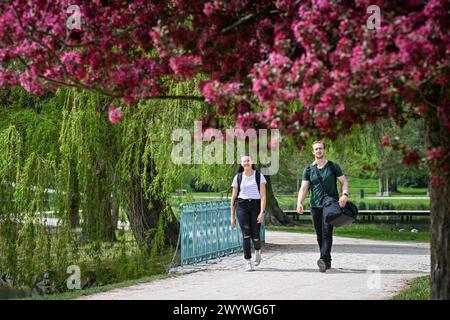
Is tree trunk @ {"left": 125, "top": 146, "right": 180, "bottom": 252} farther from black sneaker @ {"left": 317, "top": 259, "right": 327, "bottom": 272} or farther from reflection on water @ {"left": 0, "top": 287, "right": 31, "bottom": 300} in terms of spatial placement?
black sneaker @ {"left": 317, "top": 259, "right": 327, "bottom": 272}

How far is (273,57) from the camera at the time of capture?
6.50 meters

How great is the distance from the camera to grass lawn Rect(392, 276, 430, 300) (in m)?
10.8

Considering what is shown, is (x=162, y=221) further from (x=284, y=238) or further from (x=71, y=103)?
(x=284, y=238)

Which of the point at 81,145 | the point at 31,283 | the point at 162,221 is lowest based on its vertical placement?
the point at 31,283

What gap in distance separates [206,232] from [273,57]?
1079 centimetres

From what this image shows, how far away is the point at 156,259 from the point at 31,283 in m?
2.57

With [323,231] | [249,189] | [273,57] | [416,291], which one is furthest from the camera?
[249,189]

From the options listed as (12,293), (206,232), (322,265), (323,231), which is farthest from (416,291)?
(12,293)

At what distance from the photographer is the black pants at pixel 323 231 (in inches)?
522

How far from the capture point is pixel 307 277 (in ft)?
44.2

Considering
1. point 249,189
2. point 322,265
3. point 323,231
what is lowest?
point 322,265

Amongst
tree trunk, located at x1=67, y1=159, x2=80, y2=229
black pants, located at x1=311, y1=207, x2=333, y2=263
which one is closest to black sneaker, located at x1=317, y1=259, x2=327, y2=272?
black pants, located at x1=311, y1=207, x2=333, y2=263

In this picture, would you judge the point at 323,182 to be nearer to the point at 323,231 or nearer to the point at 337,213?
the point at 337,213
